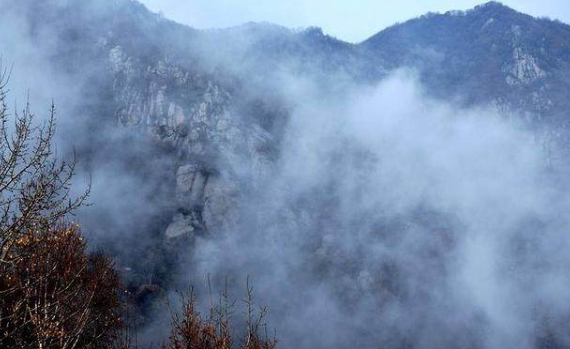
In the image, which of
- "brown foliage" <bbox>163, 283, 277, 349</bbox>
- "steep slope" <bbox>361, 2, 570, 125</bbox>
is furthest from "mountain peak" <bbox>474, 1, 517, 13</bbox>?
"brown foliage" <bbox>163, 283, 277, 349</bbox>

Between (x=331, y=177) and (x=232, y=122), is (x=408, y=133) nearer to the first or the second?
(x=331, y=177)

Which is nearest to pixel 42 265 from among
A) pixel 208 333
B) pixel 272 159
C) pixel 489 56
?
pixel 208 333

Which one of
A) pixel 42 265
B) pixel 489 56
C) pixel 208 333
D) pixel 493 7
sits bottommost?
pixel 208 333

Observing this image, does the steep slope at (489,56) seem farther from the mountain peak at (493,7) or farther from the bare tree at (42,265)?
the bare tree at (42,265)

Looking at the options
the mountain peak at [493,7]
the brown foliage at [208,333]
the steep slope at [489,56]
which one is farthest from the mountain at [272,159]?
the brown foliage at [208,333]

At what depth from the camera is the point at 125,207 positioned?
4706 centimetres

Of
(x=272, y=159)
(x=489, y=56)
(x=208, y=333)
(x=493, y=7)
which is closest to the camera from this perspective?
(x=208, y=333)

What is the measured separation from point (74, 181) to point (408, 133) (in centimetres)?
4687

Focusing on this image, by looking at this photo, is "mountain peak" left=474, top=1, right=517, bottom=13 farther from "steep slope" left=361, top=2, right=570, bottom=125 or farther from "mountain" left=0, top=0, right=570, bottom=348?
"mountain" left=0, top=0, right=570, bottom=348

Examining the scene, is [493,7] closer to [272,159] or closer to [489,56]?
[489,56]

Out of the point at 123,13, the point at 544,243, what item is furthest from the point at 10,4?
the point at 544,243

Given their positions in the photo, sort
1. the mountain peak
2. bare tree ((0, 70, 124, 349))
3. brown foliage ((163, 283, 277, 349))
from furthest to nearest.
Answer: the mountain peak → brown foliage ((163, 283, 277, 349)) → bare tree ((0, 70, 124, 349))

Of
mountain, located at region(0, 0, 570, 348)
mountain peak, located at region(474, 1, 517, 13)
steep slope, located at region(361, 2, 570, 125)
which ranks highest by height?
mountain peak, located at region(474, 1, 517, 13)

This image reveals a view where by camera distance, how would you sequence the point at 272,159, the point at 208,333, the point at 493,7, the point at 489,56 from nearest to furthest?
1. the point at 208,333
2. the point at 272,159
3. the point at 489,56
4. the point at 493,7
